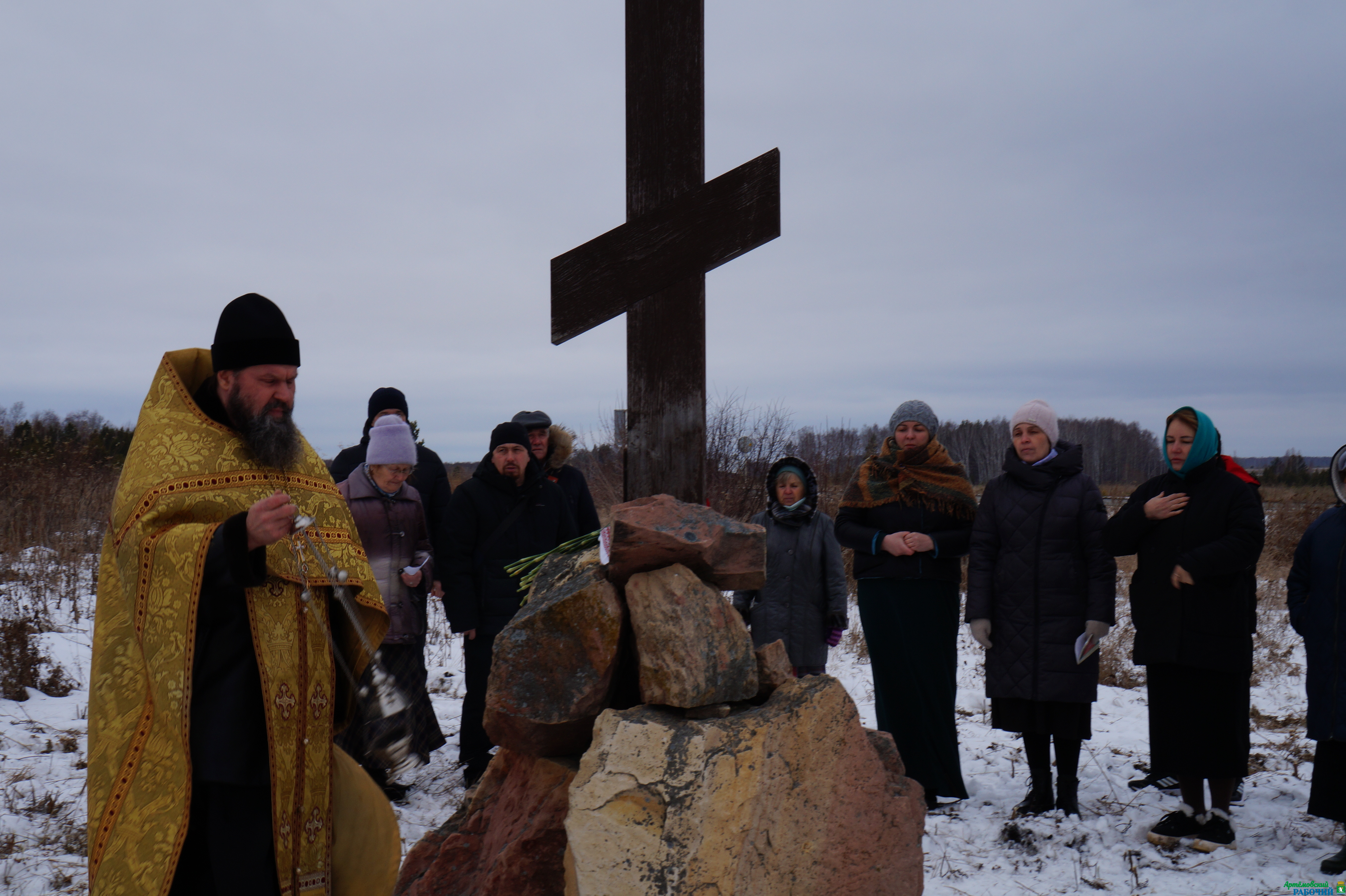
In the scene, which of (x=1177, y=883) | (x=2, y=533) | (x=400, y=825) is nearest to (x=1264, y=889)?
(x=1177, y=883)

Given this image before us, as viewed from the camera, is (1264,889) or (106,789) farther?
(1264,889)

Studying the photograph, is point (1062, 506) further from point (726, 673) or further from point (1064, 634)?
point (726, 673)

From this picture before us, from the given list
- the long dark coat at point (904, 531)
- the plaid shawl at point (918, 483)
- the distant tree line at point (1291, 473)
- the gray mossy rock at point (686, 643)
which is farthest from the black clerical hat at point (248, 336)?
the distant tree line at point (1291, 473)

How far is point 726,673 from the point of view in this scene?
292cm

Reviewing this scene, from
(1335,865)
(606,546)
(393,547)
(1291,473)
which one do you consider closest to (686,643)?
(606,546)

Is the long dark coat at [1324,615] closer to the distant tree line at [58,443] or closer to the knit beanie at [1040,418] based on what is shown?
the knit beanie at [1040,418]

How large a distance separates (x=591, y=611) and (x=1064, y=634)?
2.86 meters

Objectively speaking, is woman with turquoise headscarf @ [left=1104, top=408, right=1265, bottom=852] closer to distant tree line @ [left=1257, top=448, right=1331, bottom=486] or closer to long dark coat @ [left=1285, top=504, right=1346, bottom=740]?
long dark coat @ [left=1285, top=504, right=1346, bottom=740]

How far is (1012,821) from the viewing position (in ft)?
15.3

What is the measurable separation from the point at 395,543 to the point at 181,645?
2.67 meters

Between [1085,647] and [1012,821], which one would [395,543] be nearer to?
[1012,821]

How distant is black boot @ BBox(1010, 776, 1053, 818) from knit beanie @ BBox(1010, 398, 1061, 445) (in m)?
1.76

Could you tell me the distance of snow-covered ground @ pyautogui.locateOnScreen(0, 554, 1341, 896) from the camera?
403 centimetres

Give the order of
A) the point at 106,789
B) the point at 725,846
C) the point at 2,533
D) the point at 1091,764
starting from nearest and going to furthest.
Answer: the point at 106,789, the point at 725,846, the point at 1091,764, the point at 2,533
